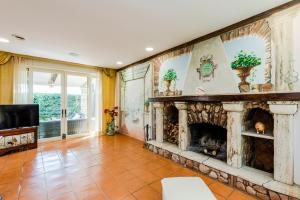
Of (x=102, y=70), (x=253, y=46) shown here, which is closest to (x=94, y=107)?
(x=102, y=70)

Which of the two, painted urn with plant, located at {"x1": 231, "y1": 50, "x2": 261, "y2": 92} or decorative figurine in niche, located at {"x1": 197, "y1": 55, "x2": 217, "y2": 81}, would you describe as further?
decorative figurine in niche, located at {"x1": 197, "y1": 55, "x2": 217, "y2": 81}

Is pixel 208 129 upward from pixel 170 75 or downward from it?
downward

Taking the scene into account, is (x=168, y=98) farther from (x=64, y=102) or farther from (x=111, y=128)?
(x=64, y=102)

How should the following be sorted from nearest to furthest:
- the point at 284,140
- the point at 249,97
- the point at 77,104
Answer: the point at 284,140, the point at 249,97, the point at 77,104

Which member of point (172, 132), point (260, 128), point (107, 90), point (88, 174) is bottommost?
point (88, 174)

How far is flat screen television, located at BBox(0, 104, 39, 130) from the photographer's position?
11.4 ft

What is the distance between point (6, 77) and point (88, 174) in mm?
3436

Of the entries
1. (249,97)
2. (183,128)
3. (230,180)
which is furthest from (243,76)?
(230,180)

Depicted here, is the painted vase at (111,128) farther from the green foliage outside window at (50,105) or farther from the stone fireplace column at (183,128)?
the stone fireplace column at (183,128)

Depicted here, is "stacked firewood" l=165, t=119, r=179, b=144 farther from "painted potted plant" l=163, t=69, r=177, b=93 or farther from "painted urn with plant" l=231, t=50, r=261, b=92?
"painted urn with plant" l=231, t=50, r=261, b=92

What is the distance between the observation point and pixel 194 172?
8.54ft

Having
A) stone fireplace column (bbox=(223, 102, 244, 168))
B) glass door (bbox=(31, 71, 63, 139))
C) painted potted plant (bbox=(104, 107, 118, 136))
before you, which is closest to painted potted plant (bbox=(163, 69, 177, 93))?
stone fireplace column (bbox=(223, 102, 244, 168))

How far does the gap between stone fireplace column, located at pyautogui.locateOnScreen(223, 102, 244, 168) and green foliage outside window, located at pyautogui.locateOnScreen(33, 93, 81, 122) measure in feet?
15.3

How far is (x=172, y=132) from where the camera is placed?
3693mm
